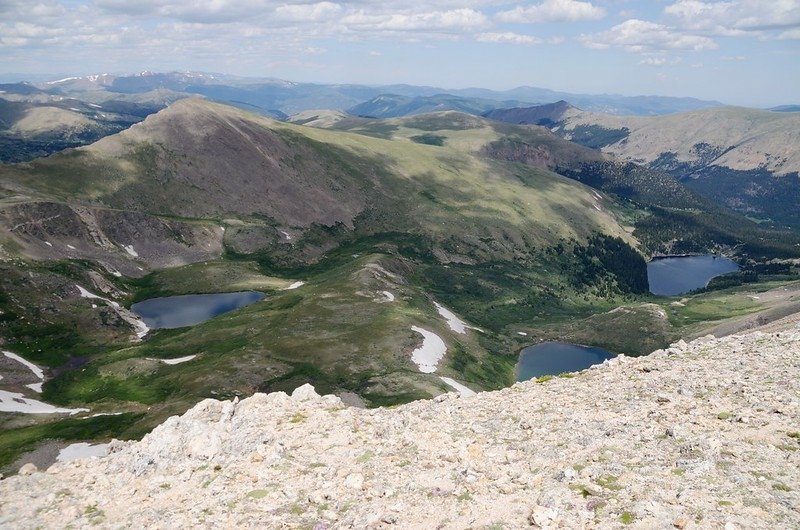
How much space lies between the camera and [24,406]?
10412 cm

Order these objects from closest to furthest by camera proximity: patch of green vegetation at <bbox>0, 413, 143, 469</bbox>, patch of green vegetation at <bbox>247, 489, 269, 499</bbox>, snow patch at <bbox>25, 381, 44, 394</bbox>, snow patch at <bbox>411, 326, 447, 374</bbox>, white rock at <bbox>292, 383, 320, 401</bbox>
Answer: patch of green vegetation at <bbox>247, 489, 269, 499</bbox>
white rock at <bbox>292, 383, 320, 401</bbox>
patch of green vegetation at <bbox>0, 413, 143, 469</bbox>
snow patch at <bbox>25, 381, 44, 394</bbox>
snow patch at <bbox>411, 326, 447, 374</bbox>

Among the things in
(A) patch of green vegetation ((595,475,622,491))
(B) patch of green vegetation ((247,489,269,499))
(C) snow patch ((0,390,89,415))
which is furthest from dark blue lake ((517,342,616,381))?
(B) patch of green vegetation ((247,489,269,499))

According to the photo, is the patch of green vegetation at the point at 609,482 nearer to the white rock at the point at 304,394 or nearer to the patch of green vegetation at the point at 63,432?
the white rock at the point at 304,394

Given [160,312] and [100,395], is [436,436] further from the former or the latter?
[160,312]

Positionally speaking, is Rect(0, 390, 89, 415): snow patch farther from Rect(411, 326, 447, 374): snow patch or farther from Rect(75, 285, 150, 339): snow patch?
Rect(411, 326, 447, 374): snow patch

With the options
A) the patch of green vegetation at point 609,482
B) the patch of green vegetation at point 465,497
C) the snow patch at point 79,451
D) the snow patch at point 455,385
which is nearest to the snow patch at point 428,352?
the snow patch at point 455,385

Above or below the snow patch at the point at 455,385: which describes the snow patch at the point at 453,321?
below

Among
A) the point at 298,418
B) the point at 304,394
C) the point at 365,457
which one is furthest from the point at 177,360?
the point at 365,457

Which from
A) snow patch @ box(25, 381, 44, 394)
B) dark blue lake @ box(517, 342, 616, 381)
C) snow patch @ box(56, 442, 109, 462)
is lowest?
dark blue lake @ box(517, 342, 616, 381)

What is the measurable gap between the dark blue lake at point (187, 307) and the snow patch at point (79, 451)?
77222mm

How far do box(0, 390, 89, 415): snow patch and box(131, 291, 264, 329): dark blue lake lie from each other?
50221 mm

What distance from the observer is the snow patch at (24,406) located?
102 m

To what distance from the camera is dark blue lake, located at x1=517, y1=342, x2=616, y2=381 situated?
15638 cm

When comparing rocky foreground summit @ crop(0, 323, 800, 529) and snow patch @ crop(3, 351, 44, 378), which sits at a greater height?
rocky foreground summit @ crop(0, 323, 800, 529)
